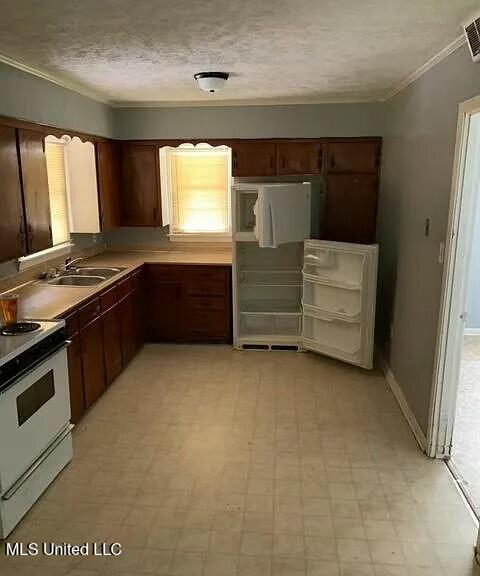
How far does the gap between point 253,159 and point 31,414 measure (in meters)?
3.45

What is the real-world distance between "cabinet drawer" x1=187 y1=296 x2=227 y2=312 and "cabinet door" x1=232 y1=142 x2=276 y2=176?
4.29ft

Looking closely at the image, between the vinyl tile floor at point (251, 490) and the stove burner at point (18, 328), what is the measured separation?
903 millimetres

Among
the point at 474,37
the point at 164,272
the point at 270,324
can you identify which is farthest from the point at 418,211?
the point at 164,272

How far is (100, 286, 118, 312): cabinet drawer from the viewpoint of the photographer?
3981 millimetres

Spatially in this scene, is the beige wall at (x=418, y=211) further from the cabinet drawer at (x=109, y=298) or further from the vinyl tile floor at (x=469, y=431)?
the cabinet drawer at (x=109, y=298)

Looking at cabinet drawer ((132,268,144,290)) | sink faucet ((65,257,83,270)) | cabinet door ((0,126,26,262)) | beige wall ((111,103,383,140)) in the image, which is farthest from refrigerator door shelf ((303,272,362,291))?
cabinet door ((0,126,26,262))

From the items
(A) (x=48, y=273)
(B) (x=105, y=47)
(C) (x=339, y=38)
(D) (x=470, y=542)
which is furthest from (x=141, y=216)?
(D) (x=470, y=542)

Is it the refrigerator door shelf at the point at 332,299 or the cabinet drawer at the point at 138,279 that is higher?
the cabinet drawer at the point at 138,279

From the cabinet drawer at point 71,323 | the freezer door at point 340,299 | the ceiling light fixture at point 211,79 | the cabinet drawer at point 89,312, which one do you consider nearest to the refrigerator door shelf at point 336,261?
the freezer door at point 340,299

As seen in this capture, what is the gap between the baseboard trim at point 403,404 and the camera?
331 cm

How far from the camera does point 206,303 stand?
5.12m

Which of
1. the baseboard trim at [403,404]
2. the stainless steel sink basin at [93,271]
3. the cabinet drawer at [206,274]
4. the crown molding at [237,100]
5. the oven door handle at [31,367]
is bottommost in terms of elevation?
the baseboard trim at [403,404]

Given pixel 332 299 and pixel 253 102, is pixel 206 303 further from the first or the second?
pixel 253 102

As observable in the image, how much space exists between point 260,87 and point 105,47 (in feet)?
5.60
